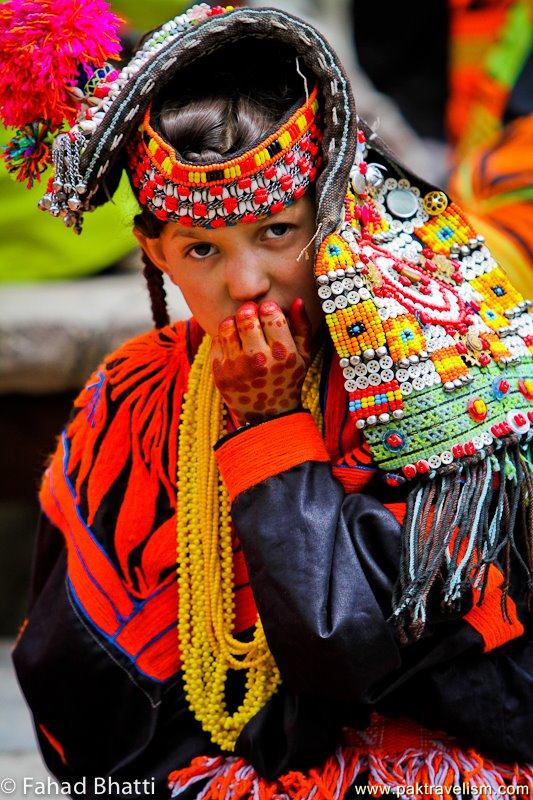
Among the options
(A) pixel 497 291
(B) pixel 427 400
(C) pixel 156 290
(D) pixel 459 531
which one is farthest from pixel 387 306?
(C) pixel 156 290

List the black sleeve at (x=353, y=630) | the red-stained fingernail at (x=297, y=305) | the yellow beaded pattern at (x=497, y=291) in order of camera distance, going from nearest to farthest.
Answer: the black sleeve at (x=353, y=630), the red-stained fingernail at (x=297, y=305), the yellow beaded pattern at (x=497, y=291)

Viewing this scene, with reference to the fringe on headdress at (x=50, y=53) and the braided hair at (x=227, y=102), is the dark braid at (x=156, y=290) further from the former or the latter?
the fringe on headdress at (x=50, y=53)

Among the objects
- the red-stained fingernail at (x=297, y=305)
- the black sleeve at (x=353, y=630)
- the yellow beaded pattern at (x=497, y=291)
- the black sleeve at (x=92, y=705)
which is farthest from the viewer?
the black sleeve at (x=92, y=705)

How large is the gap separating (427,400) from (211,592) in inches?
22.2

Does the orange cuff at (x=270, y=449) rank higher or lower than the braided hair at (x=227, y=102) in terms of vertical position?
lower

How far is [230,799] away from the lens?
2111 millimetres

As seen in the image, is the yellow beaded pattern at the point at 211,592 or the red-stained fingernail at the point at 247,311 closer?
the red-stained fingernail at the point at 247,311

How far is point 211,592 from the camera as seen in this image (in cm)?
220

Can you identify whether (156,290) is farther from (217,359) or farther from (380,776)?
(380,776)

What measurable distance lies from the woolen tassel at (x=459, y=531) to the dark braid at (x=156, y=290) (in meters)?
0.71

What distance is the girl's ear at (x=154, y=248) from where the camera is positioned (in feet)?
7.26

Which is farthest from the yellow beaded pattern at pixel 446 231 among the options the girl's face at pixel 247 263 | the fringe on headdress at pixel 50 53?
the fringe on headdress at pixel 50 53

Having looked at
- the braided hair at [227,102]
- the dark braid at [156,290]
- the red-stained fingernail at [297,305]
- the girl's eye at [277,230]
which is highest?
the braided hair at [227,102]

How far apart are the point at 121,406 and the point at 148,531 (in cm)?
26
